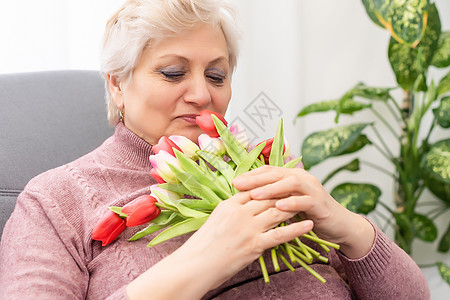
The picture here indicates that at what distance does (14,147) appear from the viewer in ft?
3.92

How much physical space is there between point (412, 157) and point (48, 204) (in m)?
1.36

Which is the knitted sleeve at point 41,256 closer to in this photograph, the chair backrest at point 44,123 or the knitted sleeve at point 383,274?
the chair backrest at point 44,123

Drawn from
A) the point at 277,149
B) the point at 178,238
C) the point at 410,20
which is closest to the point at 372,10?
the point at 410,20

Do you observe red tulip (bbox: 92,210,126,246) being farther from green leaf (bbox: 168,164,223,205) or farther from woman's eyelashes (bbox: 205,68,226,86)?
woman's eyelashes (bbox: 205,68,226,86)

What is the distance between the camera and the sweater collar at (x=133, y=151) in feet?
3.59

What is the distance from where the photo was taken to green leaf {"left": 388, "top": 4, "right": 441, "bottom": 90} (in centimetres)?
165

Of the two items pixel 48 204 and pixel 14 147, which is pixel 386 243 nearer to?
pixel 48 204

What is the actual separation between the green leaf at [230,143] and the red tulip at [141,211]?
0.15 metres

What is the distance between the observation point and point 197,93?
1026 millimetres

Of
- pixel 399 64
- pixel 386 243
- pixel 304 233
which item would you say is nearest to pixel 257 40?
pixel 399 64

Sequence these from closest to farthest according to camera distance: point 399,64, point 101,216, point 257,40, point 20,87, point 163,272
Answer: point 163,272 → point 101,216 → point 20,87 → point 399,64 → point 257,40

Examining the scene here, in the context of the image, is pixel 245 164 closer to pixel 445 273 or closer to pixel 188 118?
pixel 188 118

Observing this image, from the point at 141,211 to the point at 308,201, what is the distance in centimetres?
27

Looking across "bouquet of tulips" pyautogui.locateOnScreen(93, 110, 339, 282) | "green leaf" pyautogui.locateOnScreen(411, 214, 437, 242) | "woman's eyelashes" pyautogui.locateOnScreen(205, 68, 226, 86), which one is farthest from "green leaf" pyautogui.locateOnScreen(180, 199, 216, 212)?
"green leaf" pyautogui.locateOnScreen(411, 214, 437, 242)
